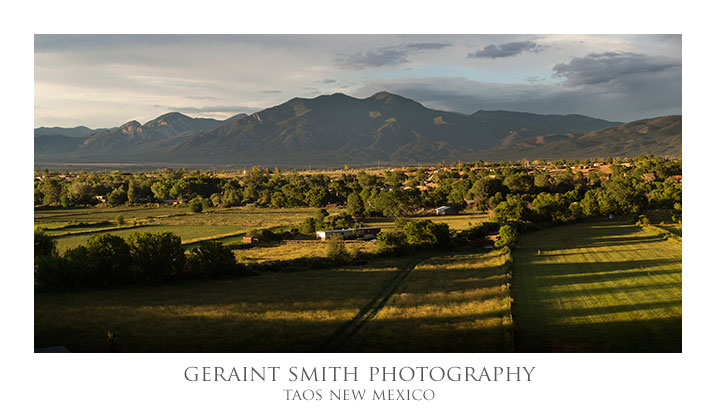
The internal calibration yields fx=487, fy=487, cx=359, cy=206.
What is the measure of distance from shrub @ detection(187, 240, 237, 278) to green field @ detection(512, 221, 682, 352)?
8.85 metres

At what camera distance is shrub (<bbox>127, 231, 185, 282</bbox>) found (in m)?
14.0

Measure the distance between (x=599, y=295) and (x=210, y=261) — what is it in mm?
11407

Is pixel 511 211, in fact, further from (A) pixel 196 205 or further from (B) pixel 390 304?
(A) pixel 196 205

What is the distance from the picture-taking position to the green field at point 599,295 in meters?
9.98

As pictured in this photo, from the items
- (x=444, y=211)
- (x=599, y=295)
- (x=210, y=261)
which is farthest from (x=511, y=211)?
(x=210, y=261)

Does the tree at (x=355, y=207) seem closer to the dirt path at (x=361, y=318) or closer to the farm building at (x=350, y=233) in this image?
the farm building at (x=350, y=233)

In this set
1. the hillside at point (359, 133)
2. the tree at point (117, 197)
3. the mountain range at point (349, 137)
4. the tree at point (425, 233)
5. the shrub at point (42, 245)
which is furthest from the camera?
the hillside at point (359, 133)

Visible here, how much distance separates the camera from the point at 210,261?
50.0 ft

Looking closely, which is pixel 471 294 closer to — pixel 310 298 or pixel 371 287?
pixel 371 287

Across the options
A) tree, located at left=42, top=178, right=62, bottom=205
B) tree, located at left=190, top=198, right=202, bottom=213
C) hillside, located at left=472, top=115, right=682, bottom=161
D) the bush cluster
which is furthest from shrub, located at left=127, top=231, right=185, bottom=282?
hillside, located at left=472, top=115, right=682, bottom=161

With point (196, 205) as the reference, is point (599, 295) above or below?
below

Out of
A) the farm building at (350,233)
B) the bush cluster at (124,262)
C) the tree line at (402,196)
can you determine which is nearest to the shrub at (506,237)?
the tree line at (402,196)

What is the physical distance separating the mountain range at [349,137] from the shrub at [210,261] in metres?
60.3
